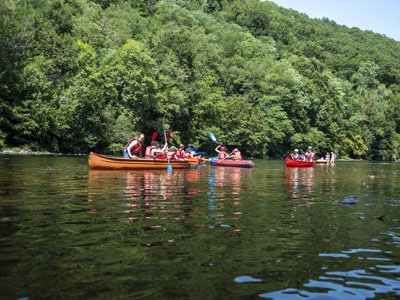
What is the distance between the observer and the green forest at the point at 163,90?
4419 cm

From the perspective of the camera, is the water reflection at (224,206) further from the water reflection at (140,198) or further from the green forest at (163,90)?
the green forest at (163,90)

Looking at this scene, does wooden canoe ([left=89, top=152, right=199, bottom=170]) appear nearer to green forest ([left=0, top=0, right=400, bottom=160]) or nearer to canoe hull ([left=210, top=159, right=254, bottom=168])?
canoe hull ([left=210, top=159, right=254, bottom=168])

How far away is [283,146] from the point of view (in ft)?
243

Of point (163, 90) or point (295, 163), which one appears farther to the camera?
point (163, 90)

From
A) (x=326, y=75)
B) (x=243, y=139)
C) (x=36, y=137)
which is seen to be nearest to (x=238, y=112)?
(x=243, y=139)

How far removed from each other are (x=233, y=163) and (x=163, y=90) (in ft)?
75.8

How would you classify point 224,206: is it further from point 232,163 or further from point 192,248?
point 232,163

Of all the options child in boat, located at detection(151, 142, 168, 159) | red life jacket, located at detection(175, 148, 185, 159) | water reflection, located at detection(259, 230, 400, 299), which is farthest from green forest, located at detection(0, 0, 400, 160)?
water reflection, located at detection(259, 230, 400, 299)

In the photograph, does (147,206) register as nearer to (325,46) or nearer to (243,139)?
(243,139)

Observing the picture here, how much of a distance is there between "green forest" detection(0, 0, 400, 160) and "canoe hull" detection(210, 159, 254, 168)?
13920 millimetres

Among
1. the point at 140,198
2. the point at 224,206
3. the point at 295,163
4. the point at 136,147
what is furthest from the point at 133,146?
the point at 295,163

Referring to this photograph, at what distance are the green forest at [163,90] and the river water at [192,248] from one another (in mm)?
32889

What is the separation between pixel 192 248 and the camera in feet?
23.0

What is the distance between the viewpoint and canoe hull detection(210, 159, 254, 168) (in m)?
31.9
